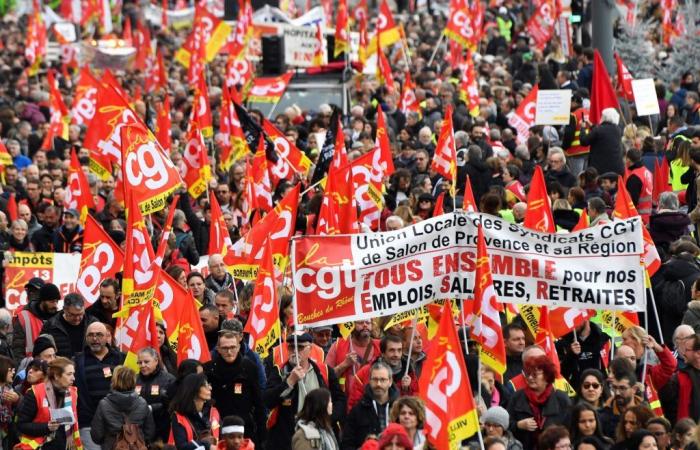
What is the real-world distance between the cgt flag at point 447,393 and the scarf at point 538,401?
2.88 ft

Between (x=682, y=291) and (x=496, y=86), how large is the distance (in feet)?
47.5

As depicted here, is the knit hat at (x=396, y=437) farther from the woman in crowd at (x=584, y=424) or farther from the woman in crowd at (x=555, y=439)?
the woman in crowd at (x=584, y=424)

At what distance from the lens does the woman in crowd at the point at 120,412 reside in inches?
492

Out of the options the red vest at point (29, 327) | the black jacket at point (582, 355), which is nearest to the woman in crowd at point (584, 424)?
the black jacket at point (582, 355)

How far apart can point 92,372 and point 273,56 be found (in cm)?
1778

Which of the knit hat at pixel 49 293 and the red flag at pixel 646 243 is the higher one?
the red flag at pixel 646 243

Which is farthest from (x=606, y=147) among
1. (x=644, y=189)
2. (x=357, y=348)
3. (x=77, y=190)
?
(x=357, y=348)

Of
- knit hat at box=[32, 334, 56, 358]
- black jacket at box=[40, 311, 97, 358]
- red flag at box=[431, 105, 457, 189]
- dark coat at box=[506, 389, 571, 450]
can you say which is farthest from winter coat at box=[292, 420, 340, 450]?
red flag at box=[431, 105, 457, 189]

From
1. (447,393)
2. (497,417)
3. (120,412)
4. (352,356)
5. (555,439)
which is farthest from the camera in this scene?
(352,356)

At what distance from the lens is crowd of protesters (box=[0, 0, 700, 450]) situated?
12188 mm

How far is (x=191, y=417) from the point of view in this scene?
490 inches

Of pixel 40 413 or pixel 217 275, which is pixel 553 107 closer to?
pixel 217 275

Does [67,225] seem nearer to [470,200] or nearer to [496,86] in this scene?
[470,200]

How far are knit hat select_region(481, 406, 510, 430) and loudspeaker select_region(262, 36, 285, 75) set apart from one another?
63.0ft
